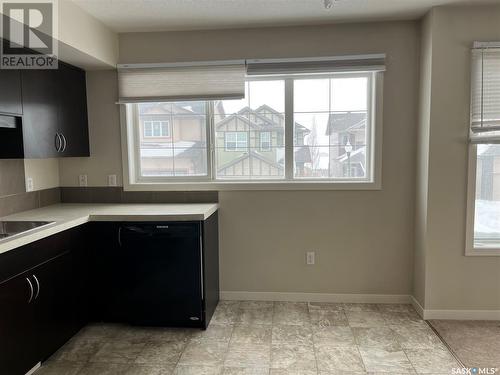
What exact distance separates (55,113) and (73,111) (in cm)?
26

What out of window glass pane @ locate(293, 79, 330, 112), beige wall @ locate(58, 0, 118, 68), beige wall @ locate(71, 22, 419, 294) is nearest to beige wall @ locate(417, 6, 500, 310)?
beige wall @ locate(71, 22, 419, 294)

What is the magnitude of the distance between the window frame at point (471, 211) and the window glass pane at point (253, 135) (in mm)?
1455

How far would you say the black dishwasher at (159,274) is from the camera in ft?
8.55

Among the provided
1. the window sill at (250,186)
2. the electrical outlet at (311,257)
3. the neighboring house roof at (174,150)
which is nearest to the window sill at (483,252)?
the window sill at (250,186)

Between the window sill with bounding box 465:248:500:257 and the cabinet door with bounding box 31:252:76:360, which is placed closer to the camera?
the cabinet door with bounding box 31:252:76:360

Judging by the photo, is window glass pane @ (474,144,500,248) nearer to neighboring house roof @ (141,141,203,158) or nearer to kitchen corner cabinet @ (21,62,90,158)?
neighboring house roof @ (141,141,203,158)

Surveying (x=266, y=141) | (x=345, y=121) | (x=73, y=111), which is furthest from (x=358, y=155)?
(x=73, y=111)

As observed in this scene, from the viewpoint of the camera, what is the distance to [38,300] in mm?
2137

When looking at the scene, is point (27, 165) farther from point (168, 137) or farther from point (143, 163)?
point (168, 137)

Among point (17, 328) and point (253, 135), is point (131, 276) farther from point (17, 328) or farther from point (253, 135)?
point (253, 135)

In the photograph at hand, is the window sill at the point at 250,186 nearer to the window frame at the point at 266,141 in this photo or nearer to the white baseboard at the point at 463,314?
the window frame at the point at 266,141

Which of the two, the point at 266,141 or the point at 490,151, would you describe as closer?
the point at 490,151

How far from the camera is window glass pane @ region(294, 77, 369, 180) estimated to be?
3.08m

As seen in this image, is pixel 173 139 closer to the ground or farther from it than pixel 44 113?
closer to the ground
